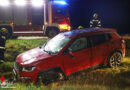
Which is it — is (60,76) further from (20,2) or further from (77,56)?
(20,2)

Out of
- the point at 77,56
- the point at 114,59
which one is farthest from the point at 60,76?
the point at 114,59

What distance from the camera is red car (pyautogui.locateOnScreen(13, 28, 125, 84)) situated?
6.29 meters

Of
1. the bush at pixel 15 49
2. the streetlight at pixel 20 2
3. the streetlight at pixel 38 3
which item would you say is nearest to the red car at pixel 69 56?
the bush at pixel 15 49

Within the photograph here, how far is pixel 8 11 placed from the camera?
15.5 m

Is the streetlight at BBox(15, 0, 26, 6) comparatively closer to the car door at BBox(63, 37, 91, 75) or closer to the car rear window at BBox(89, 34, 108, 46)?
the car rear window at BBox(89, 34, 108, 46)

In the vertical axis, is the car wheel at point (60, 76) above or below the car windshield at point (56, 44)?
below

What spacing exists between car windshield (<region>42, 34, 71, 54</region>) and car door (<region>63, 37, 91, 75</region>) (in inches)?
10.8

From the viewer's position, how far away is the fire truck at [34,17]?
15023 mm

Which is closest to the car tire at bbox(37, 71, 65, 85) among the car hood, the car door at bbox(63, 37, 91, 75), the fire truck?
the car door at bbox(63, 37, 91, 75)

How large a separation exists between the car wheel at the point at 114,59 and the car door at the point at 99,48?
0.88 ft

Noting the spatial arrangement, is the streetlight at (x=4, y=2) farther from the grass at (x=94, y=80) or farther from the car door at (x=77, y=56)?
the car door at (x=77, y=56)

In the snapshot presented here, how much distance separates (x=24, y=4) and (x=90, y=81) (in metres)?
10.3

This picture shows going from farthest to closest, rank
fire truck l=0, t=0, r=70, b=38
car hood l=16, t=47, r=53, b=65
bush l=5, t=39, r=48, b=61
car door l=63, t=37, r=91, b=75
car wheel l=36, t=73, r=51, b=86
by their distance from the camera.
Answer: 1. fire truck l=0, t=0, r=70, b=38
2. bush l=5, t=39, r=48, b=61
3. car door l=63, t=37, r=91, b=75
4. car hood l=16, t=47, r=53, b=65
5. car wheel l=36, t=73, r=51, b=86

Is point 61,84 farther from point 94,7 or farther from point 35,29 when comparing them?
point 94,7
